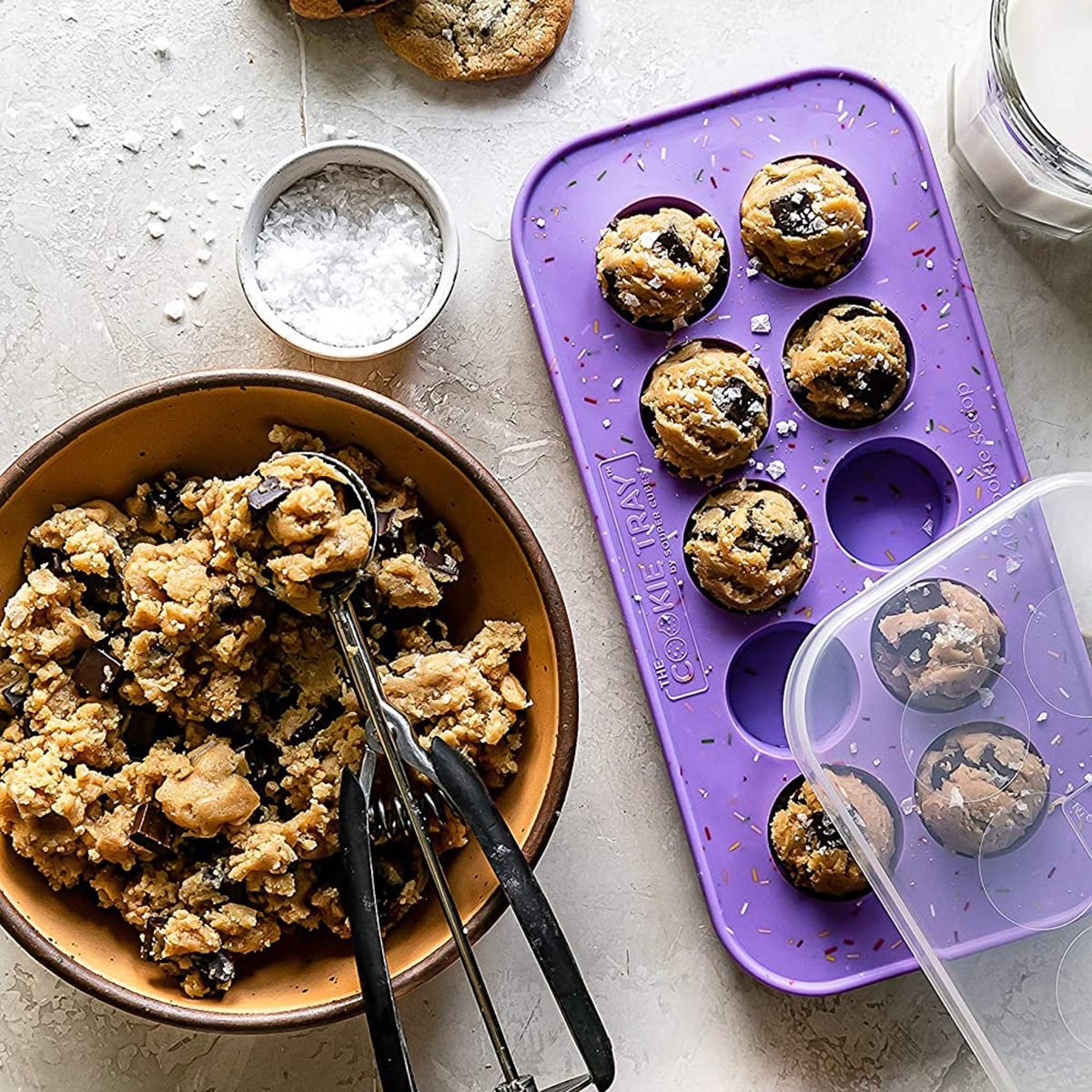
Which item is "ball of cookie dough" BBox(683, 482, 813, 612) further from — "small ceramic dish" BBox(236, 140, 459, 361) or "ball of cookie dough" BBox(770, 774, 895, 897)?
"small ceramic dish" BBox(236, 140, 459, 361)

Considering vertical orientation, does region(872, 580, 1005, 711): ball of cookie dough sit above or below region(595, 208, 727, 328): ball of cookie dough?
below

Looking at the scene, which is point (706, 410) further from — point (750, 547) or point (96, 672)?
point (96, 672)

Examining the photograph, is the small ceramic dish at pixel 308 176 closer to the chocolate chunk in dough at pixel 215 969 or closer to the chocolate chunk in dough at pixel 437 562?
the chocolate chunk in dough at pixel 437 562

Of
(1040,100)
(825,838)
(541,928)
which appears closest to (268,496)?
(541,928)

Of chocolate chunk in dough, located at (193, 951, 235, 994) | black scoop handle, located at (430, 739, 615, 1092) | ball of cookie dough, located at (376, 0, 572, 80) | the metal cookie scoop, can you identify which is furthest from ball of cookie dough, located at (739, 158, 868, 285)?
chocolate chunk in dough, located at (193, 951, 235, 994)

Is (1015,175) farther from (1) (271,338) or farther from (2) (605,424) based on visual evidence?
(1) (271,338)

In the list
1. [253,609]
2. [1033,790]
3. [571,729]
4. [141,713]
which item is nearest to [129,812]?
[141,713]
